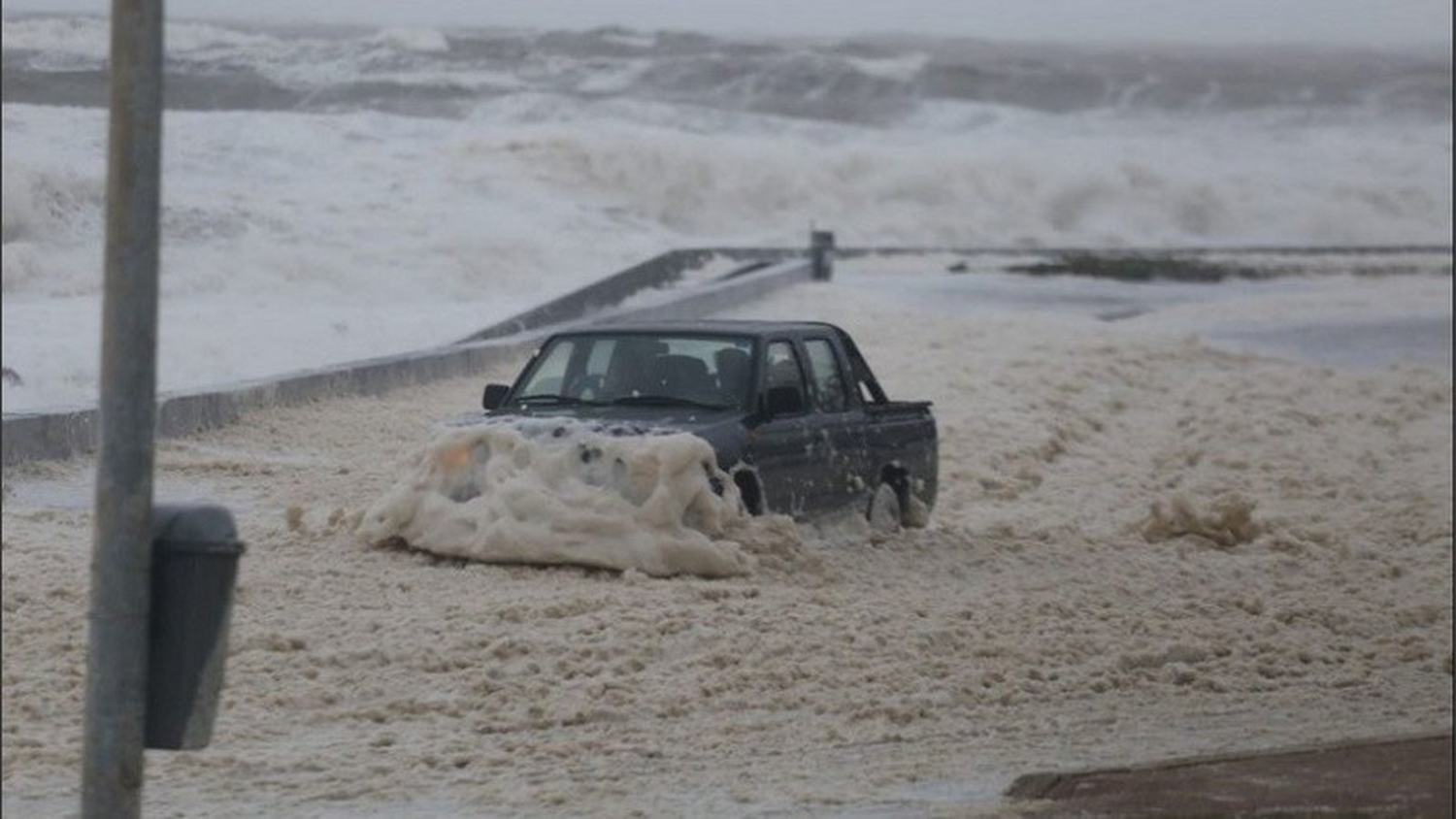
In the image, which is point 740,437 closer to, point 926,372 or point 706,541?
point 706,541

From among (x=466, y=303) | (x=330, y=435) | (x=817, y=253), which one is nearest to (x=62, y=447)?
(x=330, y=435)

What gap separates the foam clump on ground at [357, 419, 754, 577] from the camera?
1178cm

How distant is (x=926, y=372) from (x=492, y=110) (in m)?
3.72

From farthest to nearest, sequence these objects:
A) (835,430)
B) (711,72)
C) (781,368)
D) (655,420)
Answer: (711,72) < (835,430) < (781,368) < (655,420)

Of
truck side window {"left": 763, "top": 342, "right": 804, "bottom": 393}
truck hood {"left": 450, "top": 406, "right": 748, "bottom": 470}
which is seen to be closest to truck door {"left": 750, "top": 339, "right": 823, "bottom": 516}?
truck side window {"left": 763, "top": 342, "right": 804, "bottom": 393}

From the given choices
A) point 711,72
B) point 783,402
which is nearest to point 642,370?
point 783,402

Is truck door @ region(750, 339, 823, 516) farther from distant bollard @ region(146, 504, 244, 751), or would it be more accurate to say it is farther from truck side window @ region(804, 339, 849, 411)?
distant bollard @ region(146, 504, 244, 751)

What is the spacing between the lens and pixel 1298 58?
4984 cm

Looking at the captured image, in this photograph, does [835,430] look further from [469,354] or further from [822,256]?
[822,256]

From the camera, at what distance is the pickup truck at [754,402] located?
12.5 meters

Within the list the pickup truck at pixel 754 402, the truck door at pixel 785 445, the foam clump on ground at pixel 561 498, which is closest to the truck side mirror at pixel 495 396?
the pickup truck at pixel 754 402

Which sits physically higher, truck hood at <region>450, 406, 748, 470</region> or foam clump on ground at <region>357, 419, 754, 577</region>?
truck hood at <region>450, 406, 748, 470</region>

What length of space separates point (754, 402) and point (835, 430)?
24.4 inches

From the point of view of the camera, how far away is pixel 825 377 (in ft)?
44.4
